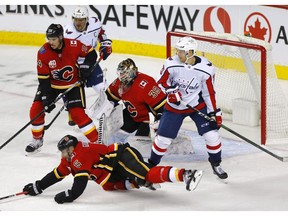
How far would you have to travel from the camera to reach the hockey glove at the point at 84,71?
7.89 m

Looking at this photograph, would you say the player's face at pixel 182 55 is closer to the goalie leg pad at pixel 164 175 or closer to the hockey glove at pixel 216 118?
the hockey glove at pixel 216 118

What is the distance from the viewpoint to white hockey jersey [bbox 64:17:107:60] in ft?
27.6

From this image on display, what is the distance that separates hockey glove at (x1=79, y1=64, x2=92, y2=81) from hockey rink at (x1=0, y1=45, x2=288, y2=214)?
0.57m

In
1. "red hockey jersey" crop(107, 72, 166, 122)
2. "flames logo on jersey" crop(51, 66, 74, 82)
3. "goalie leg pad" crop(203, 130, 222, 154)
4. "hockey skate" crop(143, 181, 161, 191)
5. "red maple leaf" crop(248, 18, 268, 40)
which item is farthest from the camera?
"red maple leaf" crop(248, 18, 268, 40)

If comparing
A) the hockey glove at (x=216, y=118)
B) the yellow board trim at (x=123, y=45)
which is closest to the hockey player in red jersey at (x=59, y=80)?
the hockey glove at (x=216, y=118)

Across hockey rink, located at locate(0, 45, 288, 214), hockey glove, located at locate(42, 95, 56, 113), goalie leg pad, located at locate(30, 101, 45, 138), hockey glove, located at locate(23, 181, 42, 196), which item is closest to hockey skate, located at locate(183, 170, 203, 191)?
hockey rink, located at locate(0, 45, 288, 214)

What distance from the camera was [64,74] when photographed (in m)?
7.76

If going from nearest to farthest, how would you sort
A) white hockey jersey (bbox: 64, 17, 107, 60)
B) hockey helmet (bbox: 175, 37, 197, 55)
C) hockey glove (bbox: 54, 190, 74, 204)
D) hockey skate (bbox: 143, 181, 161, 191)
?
1. hockey glove (bbox: 54, 190, 74, 204)
2. hockey skate (bbox: 143, 181, 161, 191)
3. hockey helmet (bbox: 175, 37, 197, 55)
4. white hockey jersey (bbox: 64, 17, 107, 60)

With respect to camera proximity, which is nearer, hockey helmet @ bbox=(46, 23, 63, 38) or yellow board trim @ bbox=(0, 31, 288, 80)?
hockey helmet @ bbox=(46, 23, 63, 38)

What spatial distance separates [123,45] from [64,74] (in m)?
2.95

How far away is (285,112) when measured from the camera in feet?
26.8

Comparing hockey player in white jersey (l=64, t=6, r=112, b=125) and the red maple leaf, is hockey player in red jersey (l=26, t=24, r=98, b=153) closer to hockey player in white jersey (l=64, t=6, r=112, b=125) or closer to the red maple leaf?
hockey player in white jersey (l=64, t=6, r=112, b=125)

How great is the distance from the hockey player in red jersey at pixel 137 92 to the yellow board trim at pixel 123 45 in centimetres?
227

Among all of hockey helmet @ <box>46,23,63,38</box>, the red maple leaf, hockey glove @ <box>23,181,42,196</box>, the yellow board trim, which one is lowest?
the yellow board trim
